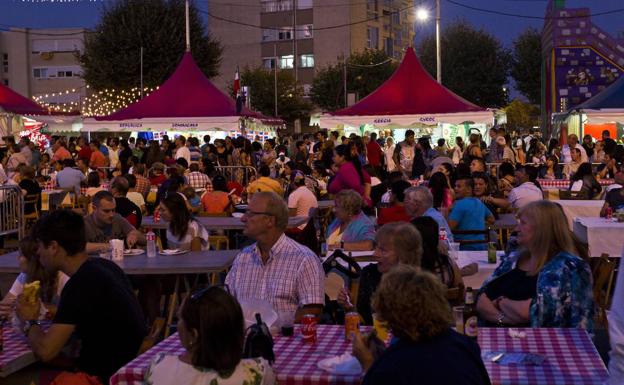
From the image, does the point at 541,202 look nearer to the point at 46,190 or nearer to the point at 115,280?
the point at 115,280

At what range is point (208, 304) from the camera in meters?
3.52

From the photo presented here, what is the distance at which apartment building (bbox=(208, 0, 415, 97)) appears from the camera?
239 feet

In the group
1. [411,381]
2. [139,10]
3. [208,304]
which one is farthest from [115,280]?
[139,10]

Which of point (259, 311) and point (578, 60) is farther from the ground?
point (578, 60)

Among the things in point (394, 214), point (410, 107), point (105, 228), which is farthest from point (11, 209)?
point (410, 107)

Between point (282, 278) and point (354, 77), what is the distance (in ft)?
198

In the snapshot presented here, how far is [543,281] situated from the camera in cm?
514

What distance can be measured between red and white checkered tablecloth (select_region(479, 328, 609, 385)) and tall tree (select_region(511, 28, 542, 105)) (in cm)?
6349

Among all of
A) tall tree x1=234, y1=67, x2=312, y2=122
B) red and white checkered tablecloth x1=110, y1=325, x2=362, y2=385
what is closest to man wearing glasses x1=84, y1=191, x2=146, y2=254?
A: red and white checkered tablecloth x1=110, y1=325, x2=362, y2=385

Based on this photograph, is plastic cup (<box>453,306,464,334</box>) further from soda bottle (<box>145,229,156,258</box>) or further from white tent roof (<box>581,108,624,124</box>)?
white tent roof (<box>581,108,624,124</box>)

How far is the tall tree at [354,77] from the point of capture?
214ft

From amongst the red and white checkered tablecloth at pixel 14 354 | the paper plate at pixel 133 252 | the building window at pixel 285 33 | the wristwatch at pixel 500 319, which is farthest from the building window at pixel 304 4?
the red and white checkered tablecloth at pixel 14 354

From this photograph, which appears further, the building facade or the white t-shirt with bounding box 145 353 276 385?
the building facade

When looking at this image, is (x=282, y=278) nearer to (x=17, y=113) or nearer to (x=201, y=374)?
(x=201, y=374)
